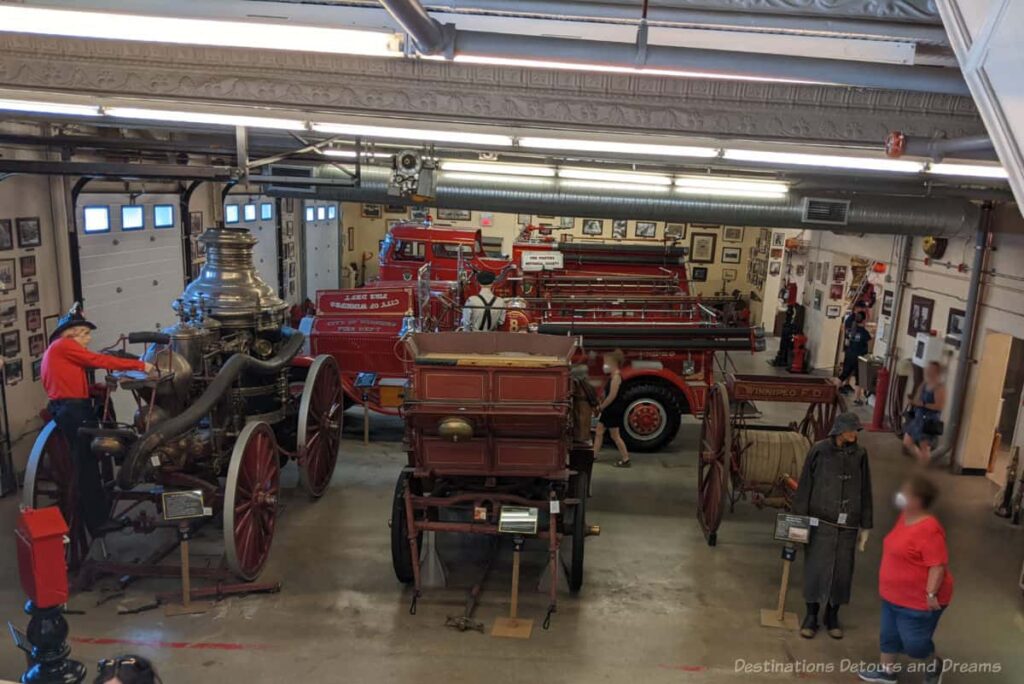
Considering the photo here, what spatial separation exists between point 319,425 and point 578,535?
339 cm

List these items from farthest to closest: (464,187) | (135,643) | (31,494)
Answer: (464,187) < (31,494) < (135,643)

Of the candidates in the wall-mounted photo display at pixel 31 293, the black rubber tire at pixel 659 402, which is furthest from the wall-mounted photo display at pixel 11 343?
the black rubber tire at pixel 659 402

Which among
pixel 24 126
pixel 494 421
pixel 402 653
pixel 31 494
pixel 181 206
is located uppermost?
pixel 24 126

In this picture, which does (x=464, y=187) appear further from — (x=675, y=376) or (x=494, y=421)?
(x=494, y=421)

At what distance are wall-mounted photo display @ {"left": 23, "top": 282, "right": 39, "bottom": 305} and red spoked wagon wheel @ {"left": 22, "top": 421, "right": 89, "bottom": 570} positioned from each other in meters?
2.54

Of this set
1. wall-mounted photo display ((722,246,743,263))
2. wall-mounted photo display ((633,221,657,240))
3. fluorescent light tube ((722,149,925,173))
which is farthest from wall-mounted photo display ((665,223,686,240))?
fluorescent light tube ((722,149,925,173))

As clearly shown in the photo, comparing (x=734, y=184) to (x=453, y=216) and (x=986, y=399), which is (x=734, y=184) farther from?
(x=453, y=216)

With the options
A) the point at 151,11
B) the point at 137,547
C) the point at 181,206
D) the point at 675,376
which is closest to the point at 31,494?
the point at 137,547

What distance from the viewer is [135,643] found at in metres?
5.03

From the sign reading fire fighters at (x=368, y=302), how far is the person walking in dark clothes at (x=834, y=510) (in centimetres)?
580

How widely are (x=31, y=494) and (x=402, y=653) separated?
310 centimetres

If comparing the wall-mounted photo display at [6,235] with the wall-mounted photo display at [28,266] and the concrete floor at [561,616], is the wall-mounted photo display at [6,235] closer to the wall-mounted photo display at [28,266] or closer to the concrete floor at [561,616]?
the wall-mounted photo display at [28,266]

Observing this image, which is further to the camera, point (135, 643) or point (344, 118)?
point (135, 643)

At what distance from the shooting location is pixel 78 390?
18.5ft
